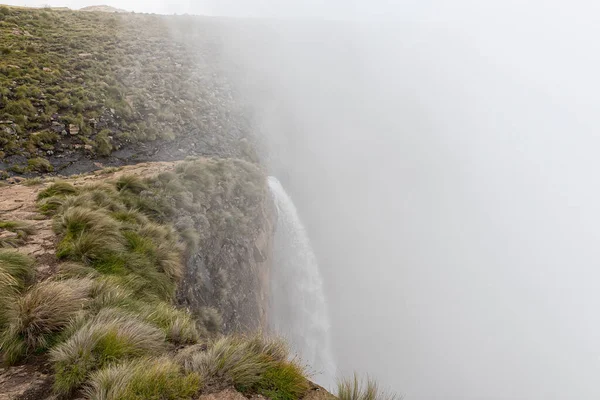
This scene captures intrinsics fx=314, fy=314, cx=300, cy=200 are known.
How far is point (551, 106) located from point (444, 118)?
74.2 meters

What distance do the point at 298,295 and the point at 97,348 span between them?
675 inches

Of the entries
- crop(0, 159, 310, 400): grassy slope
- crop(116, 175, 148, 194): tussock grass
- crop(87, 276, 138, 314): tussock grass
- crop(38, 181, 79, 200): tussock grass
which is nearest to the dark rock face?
crop(0, 159, 310, 400): grassy slope

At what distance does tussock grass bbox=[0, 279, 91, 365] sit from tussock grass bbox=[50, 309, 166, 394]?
32 cm

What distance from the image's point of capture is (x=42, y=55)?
765 inches

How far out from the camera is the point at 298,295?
770 inches

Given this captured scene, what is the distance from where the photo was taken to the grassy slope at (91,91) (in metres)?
14.0

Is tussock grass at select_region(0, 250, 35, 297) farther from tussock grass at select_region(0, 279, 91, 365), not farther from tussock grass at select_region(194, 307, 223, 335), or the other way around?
tussock grass at select_region(194, 307, 223, 335)

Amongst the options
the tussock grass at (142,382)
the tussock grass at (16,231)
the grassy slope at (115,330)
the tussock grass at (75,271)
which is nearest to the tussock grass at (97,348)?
the grassy slope at (115,330)

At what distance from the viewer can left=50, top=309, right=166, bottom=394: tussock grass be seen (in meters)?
2.91

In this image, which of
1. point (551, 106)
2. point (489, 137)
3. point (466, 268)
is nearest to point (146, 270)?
point (466, 268)

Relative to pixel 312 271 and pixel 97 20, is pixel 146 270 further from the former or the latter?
pixel 97 20

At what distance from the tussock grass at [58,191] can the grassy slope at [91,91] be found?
200 inches

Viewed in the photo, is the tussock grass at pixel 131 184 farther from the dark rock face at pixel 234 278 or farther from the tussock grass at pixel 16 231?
the tussock grass at pixel 16 231

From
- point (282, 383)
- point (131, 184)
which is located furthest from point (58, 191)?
point (282, 383)
